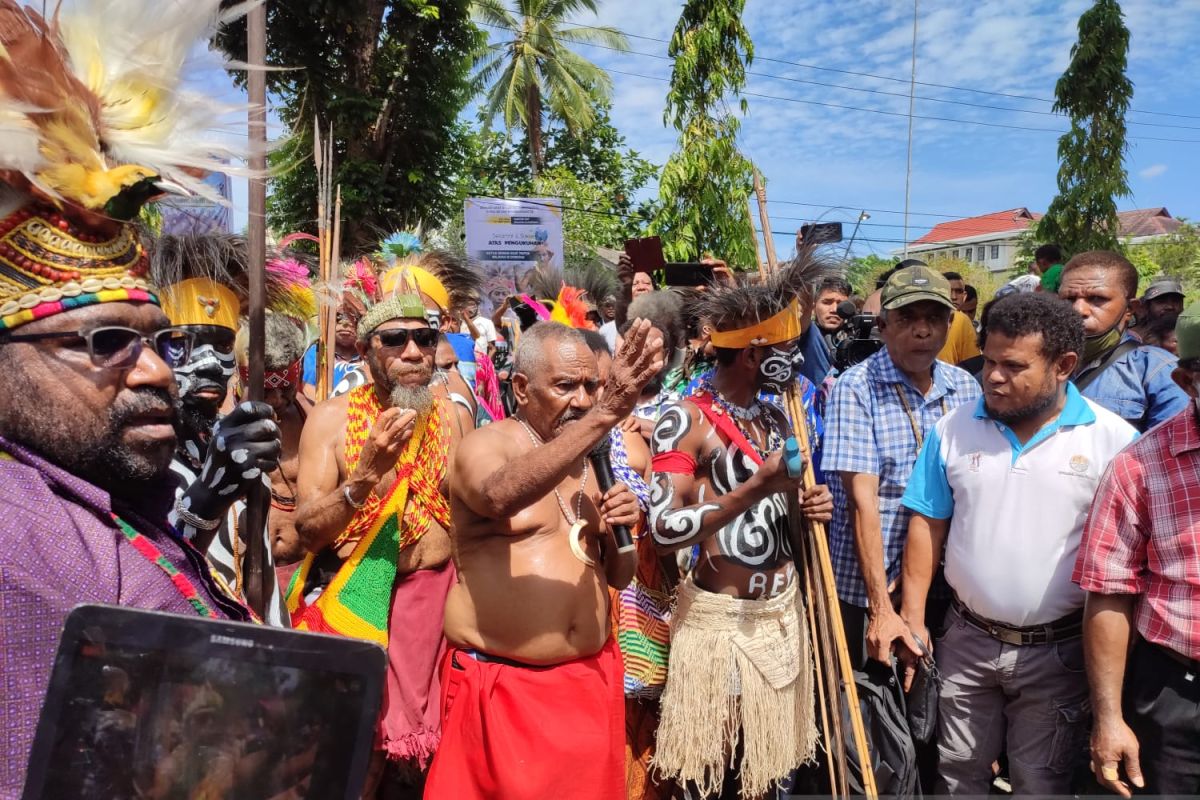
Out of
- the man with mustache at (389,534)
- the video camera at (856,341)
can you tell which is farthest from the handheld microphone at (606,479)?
the video camera at (856,341)

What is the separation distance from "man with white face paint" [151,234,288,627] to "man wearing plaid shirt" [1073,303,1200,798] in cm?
253

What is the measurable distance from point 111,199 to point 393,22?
15.1m

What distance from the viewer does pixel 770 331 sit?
308cm

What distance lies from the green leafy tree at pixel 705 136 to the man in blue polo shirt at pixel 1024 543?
853 cm

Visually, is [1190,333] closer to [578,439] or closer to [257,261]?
[578,439]

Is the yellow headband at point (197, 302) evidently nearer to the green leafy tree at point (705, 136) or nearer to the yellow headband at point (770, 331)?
the yellow headband at point (770, 331)

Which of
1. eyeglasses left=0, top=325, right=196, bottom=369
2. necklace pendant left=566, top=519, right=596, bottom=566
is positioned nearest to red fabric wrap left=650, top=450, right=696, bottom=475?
necklace pendant left=566, top=519, right=596, bottom=566

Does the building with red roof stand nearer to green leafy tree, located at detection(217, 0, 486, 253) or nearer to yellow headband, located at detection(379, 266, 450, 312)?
green leafy tree, located at detection(217, 0, 486, 253)

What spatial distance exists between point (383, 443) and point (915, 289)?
7.30 ft

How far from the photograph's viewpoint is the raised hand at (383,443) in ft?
8.81

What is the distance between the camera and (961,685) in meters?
2.93

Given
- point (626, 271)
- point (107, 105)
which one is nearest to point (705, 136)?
point (626, 271)

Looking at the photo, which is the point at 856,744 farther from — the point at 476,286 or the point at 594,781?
the point at 476,286

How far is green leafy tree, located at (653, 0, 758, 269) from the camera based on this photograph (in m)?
11.2
